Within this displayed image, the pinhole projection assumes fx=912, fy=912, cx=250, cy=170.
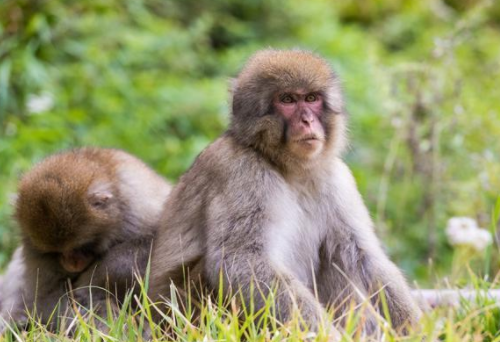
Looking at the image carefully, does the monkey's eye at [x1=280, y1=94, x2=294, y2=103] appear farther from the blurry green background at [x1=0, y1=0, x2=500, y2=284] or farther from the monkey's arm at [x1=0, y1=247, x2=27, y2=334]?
the monkey's arm at [x1=0, y1=247, x2=27, y2=334]

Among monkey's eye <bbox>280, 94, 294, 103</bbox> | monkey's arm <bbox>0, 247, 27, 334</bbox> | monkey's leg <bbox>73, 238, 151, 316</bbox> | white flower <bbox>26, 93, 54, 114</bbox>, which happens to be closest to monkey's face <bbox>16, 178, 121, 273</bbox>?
monkey's leg <bbox>73, 238, 151, 316</bbox>

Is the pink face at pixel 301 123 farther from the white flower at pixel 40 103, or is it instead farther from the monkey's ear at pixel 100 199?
the white flower at pixel 40 103

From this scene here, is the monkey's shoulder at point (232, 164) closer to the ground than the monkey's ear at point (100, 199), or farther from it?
farther from it

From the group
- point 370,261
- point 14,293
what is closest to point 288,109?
point 370,261

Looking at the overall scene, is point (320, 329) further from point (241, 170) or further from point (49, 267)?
point (49, 267)

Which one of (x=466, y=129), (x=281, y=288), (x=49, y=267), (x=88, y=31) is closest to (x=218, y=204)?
(x=281, y=288)

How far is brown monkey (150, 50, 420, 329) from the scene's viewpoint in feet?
15.3

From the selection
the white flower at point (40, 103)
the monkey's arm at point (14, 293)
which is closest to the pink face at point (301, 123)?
the monkey's arm at point (14, 293)

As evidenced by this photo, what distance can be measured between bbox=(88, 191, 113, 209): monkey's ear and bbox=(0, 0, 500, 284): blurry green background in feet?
4.90

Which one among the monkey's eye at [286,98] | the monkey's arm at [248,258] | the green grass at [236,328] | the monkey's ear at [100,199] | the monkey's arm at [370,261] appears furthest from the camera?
the monkey's ear at [100,199]

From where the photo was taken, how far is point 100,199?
5492 mm

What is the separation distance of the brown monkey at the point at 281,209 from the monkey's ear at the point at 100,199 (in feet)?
1.53

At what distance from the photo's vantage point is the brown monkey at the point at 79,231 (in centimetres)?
537

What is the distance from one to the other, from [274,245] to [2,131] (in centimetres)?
491
